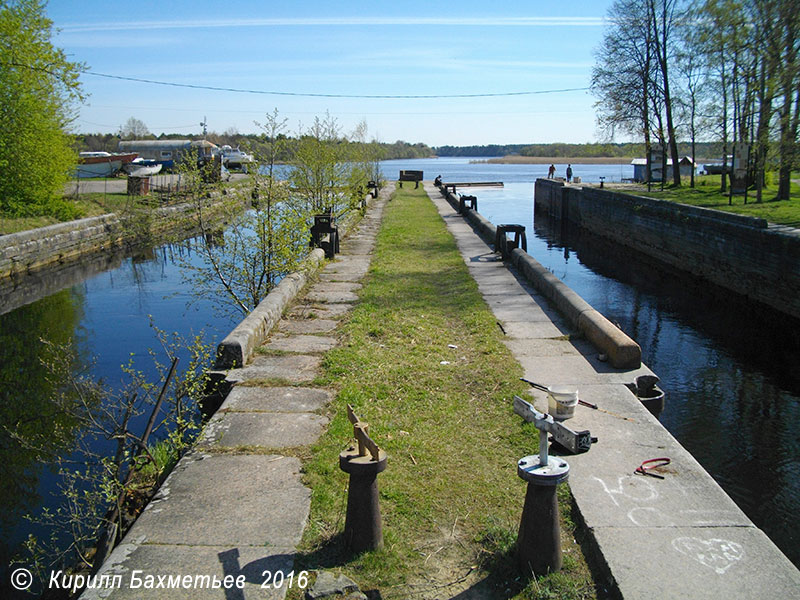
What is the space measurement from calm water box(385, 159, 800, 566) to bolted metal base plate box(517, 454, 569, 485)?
136 inches

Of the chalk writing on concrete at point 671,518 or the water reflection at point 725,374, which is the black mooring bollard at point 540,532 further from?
the water reflection at point 725,374

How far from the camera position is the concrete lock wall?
15.3m

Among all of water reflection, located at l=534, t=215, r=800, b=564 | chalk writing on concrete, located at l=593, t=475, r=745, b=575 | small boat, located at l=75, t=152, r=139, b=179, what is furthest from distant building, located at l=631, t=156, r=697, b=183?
chalk writing on concrete, located at l=593, t=475, r=745, b=575

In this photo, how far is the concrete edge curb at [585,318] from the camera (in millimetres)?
7008

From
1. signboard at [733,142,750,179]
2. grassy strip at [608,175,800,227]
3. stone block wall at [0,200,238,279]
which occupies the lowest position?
stone block wall at [0,200,238,279]

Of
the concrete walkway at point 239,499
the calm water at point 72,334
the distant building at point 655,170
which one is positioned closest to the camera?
the concrete walkway at point 239,499

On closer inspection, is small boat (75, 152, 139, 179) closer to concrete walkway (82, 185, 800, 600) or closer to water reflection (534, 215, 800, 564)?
water reflection (534, 215, 800, 564)

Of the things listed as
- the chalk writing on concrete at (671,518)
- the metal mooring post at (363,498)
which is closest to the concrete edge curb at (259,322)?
the metal mooring post at (363,498)

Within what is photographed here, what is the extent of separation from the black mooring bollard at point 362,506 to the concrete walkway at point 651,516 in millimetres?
1272

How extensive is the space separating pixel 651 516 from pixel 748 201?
25.6 m

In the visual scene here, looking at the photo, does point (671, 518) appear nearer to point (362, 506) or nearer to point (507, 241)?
point (362, 506)

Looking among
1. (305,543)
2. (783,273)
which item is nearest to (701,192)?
(783,273)

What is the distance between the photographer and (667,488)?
180 inches

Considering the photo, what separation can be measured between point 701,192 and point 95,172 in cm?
3968
